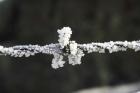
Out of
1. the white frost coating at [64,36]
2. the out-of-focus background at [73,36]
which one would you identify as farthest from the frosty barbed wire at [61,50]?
the out-of-focus background at [73,36]

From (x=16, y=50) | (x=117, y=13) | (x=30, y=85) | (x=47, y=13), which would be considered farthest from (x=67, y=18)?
(x=16, y=50)

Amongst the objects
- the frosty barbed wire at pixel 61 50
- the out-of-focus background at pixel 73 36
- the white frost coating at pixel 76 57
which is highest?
the out-of-focus background at pixel 73 36

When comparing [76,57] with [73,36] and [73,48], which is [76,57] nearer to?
[73,48]


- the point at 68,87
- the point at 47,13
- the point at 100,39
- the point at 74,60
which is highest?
the point at 47,13

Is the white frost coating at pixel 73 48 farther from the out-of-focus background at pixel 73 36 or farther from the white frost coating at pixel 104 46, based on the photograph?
the out-of-focus background at pixel 73 36

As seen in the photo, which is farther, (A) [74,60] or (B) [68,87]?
(B) [68,87]

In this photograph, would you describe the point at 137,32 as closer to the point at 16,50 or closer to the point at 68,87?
the point at 68,87

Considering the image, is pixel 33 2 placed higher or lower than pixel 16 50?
higher

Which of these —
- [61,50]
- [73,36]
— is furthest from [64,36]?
[73,36]
